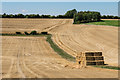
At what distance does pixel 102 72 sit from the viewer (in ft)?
65.3

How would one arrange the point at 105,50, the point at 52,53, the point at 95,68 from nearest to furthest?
the point at 95,68, the point at 52,53, the point at 105,50

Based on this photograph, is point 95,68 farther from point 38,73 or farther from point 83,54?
point 38,73

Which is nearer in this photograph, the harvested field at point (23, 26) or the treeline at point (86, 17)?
the harvested field at point (23, 26)

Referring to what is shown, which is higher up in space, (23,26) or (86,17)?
(86,17)

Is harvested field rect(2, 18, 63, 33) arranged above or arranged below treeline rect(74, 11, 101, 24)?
below

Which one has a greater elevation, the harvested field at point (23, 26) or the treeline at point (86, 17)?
the treeline at point (86, 17)

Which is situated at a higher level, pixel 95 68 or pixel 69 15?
pixel 69 15

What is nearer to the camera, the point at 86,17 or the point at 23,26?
the point at 23,26

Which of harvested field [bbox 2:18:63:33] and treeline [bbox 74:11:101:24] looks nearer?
harvested field [bbox 2:18:63:33]

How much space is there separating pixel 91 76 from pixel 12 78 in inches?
200

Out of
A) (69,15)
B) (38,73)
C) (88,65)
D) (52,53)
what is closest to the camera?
(38,73)

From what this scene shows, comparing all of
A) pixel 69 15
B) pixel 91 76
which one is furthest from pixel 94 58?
pixel 69 15

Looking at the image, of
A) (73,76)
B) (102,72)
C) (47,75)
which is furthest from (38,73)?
(102,72)

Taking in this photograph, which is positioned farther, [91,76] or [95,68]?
[95,68]
